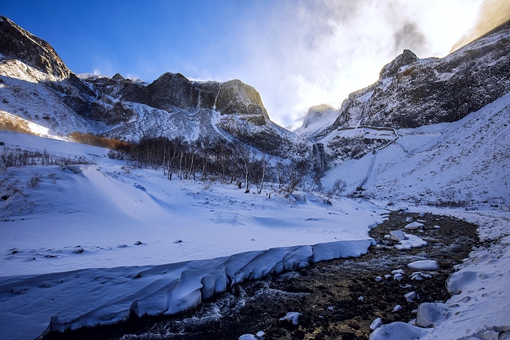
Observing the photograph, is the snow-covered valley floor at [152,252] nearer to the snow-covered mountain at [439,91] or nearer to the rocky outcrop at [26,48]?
the snow-covered mountain at [439,91]

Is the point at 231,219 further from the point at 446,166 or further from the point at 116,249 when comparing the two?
the point at 446,166

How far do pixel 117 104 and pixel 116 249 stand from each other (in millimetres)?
91176

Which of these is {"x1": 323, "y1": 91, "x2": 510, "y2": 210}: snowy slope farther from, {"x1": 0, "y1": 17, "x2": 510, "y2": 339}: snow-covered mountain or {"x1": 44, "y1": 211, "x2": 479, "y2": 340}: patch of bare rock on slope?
{"x1": 44, "y1": 211, "x2": 479, "y2": 340}: patch of bare rock on slope

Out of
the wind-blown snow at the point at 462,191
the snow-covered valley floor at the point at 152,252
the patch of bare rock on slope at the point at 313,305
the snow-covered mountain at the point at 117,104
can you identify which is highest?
the snow-covered mountain at the point at 117,104

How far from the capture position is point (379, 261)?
7.75m

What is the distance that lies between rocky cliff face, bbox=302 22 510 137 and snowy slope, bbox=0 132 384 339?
51.2 m

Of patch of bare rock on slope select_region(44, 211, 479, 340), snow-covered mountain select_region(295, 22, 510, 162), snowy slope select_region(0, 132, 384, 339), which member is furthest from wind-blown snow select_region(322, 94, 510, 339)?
snow-covered mountain select_region(295, 22, 510, 162)

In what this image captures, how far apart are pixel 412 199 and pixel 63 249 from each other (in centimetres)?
3284

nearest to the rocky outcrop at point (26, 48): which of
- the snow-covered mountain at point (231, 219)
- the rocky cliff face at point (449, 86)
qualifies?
the snow-covered mountain at point (231, 219)

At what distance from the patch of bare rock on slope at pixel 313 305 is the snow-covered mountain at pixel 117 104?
6423 cm

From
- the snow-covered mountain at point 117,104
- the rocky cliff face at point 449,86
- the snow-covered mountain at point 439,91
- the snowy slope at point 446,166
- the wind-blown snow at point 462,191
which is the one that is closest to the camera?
the wind-blown snow at point 462,191

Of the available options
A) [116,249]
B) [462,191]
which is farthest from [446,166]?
[116,249]

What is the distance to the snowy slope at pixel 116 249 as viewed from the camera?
4.05 metres

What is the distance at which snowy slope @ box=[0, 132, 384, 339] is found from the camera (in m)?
4.05
